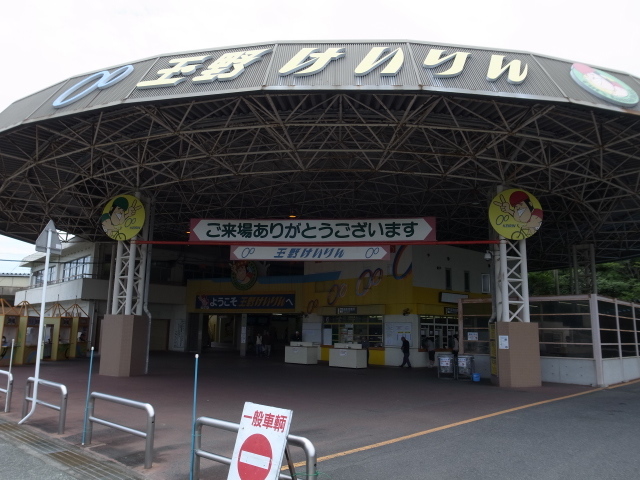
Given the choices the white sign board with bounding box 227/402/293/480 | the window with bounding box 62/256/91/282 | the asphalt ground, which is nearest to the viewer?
the white sign board with bounding box 227/402/293/480

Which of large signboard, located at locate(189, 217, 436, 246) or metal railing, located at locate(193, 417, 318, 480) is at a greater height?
large signboard, located at locate(189, 217, 436, 246)

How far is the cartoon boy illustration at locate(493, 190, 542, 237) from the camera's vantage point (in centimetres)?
1756

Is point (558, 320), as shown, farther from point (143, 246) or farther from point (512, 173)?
point (143, 246)

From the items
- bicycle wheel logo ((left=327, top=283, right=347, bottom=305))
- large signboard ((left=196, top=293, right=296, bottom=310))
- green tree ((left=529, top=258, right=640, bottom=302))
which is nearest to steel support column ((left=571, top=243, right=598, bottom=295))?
green tree ((left=529, top=258, right=640, bottom=302))

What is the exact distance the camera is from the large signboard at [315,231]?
18.0m

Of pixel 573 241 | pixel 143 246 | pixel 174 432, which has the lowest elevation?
pixel 174 432

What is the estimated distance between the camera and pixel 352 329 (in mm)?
28422

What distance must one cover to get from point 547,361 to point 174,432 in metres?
14.7

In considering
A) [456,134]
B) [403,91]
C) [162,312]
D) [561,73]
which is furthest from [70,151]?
[162,312]

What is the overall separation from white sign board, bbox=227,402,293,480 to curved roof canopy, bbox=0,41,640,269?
8.67m

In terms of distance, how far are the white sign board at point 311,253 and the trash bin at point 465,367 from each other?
528cm

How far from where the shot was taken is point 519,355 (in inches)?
673

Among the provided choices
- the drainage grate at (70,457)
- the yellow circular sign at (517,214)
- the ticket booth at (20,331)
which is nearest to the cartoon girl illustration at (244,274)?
the ticket booth at (20,331)

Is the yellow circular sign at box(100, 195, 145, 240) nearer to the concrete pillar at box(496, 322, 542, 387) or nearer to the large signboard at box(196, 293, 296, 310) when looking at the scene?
the large signboard at box(196, 293, 296, 310)
